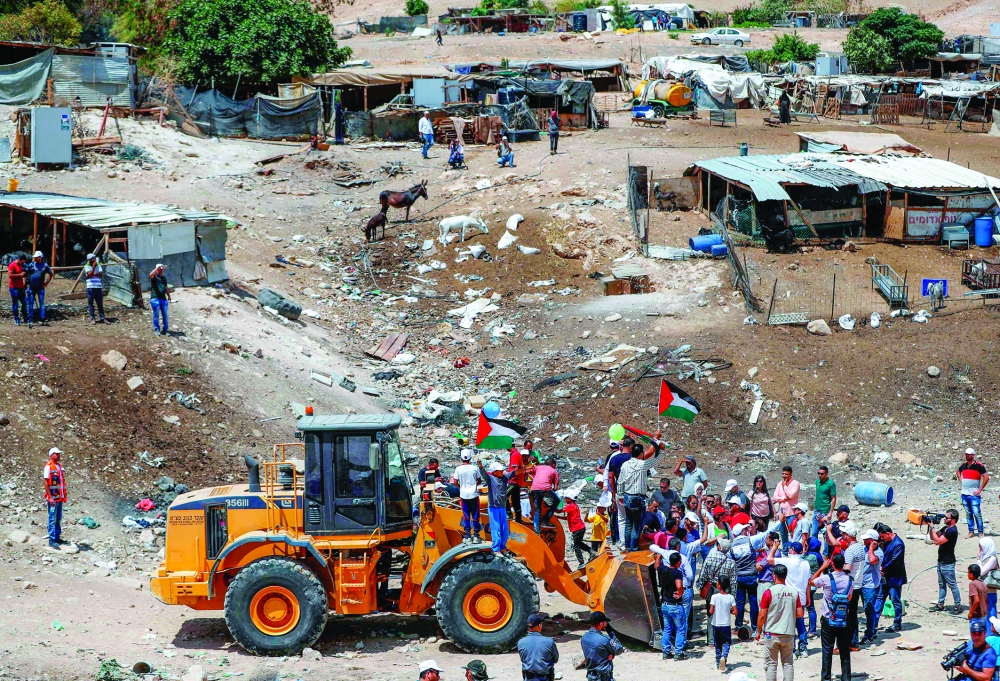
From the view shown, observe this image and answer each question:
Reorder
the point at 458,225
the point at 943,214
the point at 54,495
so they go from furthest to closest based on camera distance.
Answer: the point at 458,225 < the point at 943,214 < the point at 54,495

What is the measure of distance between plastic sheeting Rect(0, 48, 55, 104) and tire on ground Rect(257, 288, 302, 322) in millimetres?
13919

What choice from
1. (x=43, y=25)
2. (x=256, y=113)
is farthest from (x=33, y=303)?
(x=43, y=25)

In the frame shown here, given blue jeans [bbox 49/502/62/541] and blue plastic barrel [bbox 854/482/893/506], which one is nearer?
blue jeans [bbox 49/502/62/541]

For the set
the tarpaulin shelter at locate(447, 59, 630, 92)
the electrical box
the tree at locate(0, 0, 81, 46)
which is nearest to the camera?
the electrical box

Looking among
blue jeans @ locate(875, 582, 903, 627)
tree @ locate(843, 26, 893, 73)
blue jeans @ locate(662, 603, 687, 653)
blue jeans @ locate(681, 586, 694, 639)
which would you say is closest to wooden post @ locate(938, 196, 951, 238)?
blue jeans @ locate(875, 582, 903, 627)

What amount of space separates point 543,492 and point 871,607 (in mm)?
3465

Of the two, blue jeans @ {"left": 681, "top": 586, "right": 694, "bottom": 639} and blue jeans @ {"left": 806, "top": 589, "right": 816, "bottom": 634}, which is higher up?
blue jeans @ {"left": 681, "top": 586, "right": 694, "bottom": 639}

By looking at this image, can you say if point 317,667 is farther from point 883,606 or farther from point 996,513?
point 996,513

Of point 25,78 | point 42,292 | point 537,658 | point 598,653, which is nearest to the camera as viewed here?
point 537,658

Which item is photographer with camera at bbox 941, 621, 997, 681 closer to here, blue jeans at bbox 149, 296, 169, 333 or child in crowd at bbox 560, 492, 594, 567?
child in crowd at bbox 560, 492, 594, 567

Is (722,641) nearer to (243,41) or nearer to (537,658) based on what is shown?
(537,658)

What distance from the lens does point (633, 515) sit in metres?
13.5

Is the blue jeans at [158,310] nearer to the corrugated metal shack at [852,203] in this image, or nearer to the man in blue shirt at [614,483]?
the man in blue shirt at [614,483]

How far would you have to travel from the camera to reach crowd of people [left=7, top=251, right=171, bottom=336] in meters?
19.4
